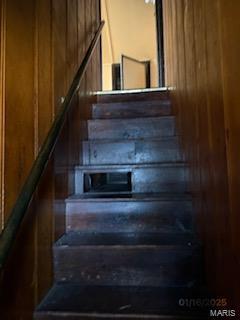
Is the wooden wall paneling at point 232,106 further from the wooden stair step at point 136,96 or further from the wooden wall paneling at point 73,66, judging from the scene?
the wooden stair step at point 136,96

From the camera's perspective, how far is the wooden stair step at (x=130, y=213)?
165 cm

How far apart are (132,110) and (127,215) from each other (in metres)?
1.37

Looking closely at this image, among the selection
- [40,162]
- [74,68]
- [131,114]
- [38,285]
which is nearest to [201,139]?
[40,162]

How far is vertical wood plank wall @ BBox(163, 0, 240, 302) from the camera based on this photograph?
2.63 ft

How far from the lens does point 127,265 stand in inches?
55.5

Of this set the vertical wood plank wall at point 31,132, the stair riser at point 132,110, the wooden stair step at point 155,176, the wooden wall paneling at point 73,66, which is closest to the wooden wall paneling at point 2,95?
the vertical wood plank wall at point 31,132

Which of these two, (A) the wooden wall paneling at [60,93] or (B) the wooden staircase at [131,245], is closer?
(B) the wooden staircase at [131,245]

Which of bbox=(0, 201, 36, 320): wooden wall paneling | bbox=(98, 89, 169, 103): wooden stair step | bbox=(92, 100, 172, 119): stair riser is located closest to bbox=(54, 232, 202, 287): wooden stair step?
bbox=(0, 201, 36, 320): wooden wall paneling

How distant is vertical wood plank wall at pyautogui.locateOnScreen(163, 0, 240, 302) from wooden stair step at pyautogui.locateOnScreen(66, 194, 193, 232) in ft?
0.71

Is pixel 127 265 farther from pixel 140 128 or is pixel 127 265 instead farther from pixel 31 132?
pixel 140 128

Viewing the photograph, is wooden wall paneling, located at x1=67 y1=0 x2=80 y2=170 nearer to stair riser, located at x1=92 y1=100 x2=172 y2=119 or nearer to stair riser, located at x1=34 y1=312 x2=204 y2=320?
stair riser, located at x1=92 y1=100 x2=172 y2=119

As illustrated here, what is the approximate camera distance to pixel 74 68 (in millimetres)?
2127

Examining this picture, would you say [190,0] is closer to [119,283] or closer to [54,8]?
[54,8]

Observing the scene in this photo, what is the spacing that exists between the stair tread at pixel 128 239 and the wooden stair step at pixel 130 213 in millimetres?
45
